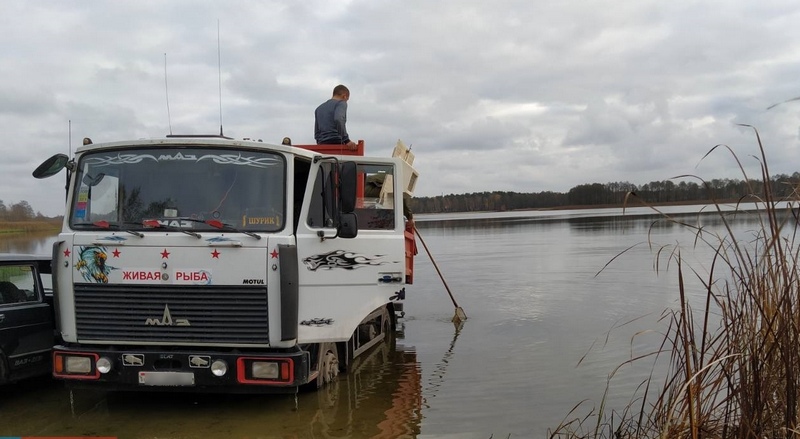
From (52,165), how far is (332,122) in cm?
333

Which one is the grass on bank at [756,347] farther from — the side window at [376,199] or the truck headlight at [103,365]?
the truck headlight at [103,365]

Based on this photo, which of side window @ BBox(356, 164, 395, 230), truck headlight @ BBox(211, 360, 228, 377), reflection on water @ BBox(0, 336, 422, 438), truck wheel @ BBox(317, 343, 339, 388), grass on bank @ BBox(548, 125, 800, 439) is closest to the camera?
grass on bank @ BBox(548, 125, 800, 439)

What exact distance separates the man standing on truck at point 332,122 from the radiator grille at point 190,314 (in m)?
2.80

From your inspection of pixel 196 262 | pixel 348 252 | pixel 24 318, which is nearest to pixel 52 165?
pixel 24 318

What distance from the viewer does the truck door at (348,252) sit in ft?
20.5

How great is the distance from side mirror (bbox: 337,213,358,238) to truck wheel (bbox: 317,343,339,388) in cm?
140

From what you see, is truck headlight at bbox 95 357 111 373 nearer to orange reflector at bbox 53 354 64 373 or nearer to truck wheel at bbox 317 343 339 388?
orange reflector at bbox 53 354 64 373

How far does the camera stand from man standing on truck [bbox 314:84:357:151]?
26.3 feet

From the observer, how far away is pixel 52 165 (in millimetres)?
6223

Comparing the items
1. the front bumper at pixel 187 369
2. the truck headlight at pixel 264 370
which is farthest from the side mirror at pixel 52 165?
the truck headlight at pixel 264 370

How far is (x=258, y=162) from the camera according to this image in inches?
238

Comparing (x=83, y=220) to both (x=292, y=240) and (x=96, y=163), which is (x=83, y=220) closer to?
(x=96, y=163)

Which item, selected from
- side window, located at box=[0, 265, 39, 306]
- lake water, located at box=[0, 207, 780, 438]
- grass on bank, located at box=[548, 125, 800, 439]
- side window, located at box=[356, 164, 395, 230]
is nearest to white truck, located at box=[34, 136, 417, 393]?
lake water, located at box=[0, 207, 780, 438]

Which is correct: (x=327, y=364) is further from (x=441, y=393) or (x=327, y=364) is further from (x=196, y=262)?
(x=196, y=262)
